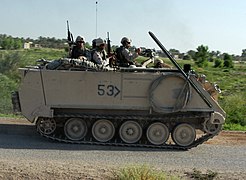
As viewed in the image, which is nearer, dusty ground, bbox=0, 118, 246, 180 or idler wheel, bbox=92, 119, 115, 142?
dusty ground, bbox=0, 118, 246, 180

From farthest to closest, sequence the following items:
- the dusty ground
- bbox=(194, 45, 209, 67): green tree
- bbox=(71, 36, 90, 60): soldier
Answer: bbox=(194, 45, 209, 67): green tree, bbox=(71, 36, 90, 60): soldier, the dusty ground

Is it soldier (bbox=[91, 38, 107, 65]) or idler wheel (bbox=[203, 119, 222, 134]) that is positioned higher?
soldier (bbox=[91, 38, 107, 65])

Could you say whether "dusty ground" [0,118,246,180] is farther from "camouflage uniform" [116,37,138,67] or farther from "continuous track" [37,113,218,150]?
"camouflage uniform" [116,37,138,67]

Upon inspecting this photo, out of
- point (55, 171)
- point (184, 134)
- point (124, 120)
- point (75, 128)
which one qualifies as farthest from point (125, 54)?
point (55, 171)

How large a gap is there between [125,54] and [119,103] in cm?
167

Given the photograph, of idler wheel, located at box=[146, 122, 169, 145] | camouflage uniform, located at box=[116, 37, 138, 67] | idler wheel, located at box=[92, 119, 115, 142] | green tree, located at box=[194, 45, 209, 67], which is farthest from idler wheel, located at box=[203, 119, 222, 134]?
green tree, located at box=[194, 45, 209, 67]

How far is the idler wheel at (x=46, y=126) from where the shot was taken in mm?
14930

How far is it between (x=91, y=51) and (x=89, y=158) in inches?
153

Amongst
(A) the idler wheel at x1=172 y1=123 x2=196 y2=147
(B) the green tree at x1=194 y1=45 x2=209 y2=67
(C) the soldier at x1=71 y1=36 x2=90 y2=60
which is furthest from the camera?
(B) the green tree at x1=194 y1=45 x2=209 y2=67

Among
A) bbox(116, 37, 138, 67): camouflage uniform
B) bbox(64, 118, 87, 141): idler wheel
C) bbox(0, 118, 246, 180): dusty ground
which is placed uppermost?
bbox(116, 37, 138, 67): camouflage uniform

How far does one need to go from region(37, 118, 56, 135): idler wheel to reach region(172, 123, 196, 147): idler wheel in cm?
345

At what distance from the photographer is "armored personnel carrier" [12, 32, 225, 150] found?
14.8 metres

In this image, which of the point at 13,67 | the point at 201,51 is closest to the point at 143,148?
the point at 13,67

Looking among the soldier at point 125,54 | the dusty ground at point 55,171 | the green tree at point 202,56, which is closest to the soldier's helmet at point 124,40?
the soldier at point 125,54
